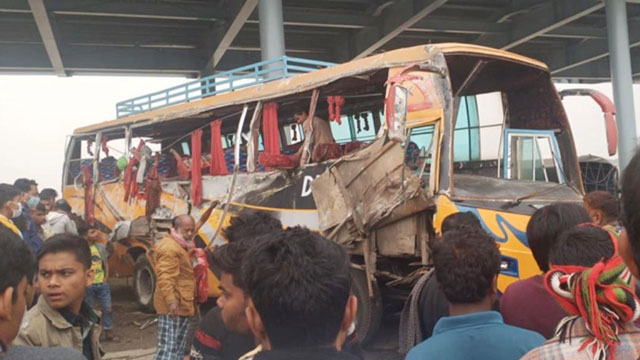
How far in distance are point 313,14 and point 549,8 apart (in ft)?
24.1

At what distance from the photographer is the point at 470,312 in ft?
6.93

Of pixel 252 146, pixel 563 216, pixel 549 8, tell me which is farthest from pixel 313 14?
pixel 563 216

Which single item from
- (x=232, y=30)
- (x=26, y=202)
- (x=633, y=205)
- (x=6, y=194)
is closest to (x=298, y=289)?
(x=633, y=205)

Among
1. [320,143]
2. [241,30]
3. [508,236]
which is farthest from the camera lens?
[241,30]

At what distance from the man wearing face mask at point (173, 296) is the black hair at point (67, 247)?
1.88 meters

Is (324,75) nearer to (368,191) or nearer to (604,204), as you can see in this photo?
(368,191)

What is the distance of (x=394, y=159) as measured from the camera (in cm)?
549

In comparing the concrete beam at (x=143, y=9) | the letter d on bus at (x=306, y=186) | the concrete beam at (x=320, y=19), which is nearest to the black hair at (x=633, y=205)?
the letter d on bus at (x=306, y=186)

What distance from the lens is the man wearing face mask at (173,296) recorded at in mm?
4625

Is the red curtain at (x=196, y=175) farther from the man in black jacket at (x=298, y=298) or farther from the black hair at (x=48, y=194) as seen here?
the man in black jacket at (x=298, y=298)

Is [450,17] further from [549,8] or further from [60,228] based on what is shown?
[60,228]

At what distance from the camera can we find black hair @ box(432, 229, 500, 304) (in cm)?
212

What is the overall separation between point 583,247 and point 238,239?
1746 mm

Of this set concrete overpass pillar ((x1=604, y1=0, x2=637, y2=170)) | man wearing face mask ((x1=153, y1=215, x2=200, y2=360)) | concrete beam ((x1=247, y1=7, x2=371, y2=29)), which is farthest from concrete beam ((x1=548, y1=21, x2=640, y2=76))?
man wearing face mask ((x1=153, y1=215, x2=200, y2=360))
